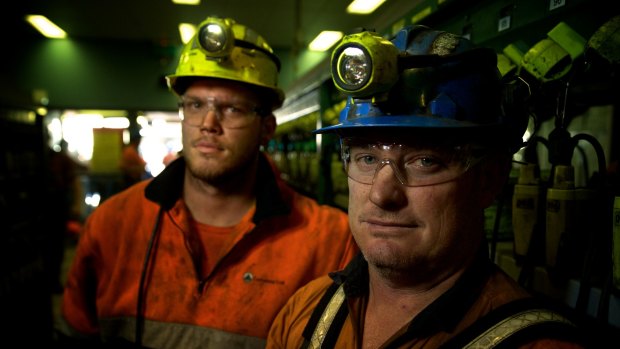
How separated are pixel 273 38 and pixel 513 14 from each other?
A: 318 inches

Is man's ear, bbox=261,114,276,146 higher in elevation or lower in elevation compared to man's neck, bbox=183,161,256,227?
higher

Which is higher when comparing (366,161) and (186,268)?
(366,161)

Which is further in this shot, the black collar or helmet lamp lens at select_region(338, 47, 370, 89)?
the black collar

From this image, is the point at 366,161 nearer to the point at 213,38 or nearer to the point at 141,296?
the point at 213,38

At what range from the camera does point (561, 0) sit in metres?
1.27

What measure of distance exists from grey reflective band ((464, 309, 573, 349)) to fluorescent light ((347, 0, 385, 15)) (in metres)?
6.46

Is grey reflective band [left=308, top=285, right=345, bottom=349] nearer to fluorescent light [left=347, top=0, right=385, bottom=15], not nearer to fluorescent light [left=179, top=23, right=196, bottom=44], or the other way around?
fluorescent light [left=347, top=0, right=385, bottom=15]

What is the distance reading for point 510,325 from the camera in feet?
3.07

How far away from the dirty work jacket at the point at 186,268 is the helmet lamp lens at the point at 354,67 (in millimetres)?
940

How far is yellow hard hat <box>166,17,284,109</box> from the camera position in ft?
5.94

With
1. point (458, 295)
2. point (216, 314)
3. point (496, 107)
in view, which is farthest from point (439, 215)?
point (216, 314)

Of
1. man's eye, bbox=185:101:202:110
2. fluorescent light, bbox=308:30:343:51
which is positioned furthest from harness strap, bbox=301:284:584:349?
fluorescent light, bbox=308:30:343:51

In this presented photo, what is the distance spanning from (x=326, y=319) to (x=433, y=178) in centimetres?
50

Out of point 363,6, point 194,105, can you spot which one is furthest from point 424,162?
point 363,6
